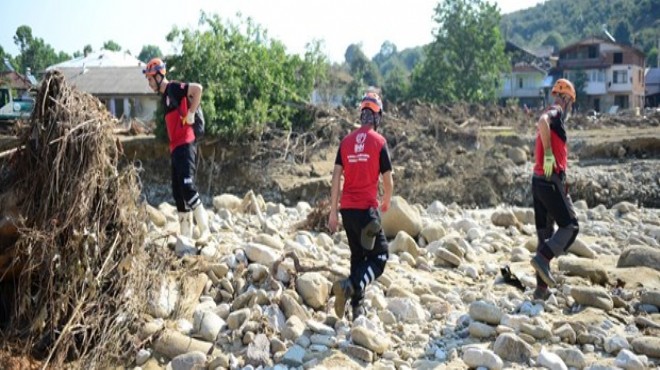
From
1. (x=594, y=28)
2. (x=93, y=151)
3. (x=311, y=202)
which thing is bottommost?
(x=311, y=202)

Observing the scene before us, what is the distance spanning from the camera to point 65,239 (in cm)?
535

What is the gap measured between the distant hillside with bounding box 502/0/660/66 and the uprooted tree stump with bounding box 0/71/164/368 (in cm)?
7933

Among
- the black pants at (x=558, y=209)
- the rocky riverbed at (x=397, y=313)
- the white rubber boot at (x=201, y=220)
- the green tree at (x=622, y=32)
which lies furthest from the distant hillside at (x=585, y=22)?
the white rubber boot at (x=201, y=220)

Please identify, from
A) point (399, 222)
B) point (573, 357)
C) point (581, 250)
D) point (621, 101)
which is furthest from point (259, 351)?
point (621, 101)

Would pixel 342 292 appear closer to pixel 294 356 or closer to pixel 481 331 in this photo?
pixel 294 356

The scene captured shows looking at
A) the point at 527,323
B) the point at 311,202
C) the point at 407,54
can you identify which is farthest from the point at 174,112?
the point at 407,54

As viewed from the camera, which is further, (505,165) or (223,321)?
(505,165)

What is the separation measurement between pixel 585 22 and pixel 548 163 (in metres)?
118

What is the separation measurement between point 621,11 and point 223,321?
11016cm

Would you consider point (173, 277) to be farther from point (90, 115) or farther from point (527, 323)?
point (527, 323)

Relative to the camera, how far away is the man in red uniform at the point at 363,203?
5703mm

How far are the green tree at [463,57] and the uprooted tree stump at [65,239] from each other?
34765 mm

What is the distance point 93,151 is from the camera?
5430 mm

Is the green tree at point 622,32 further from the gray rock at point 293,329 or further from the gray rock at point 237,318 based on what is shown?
the gray rock at point 237,318
